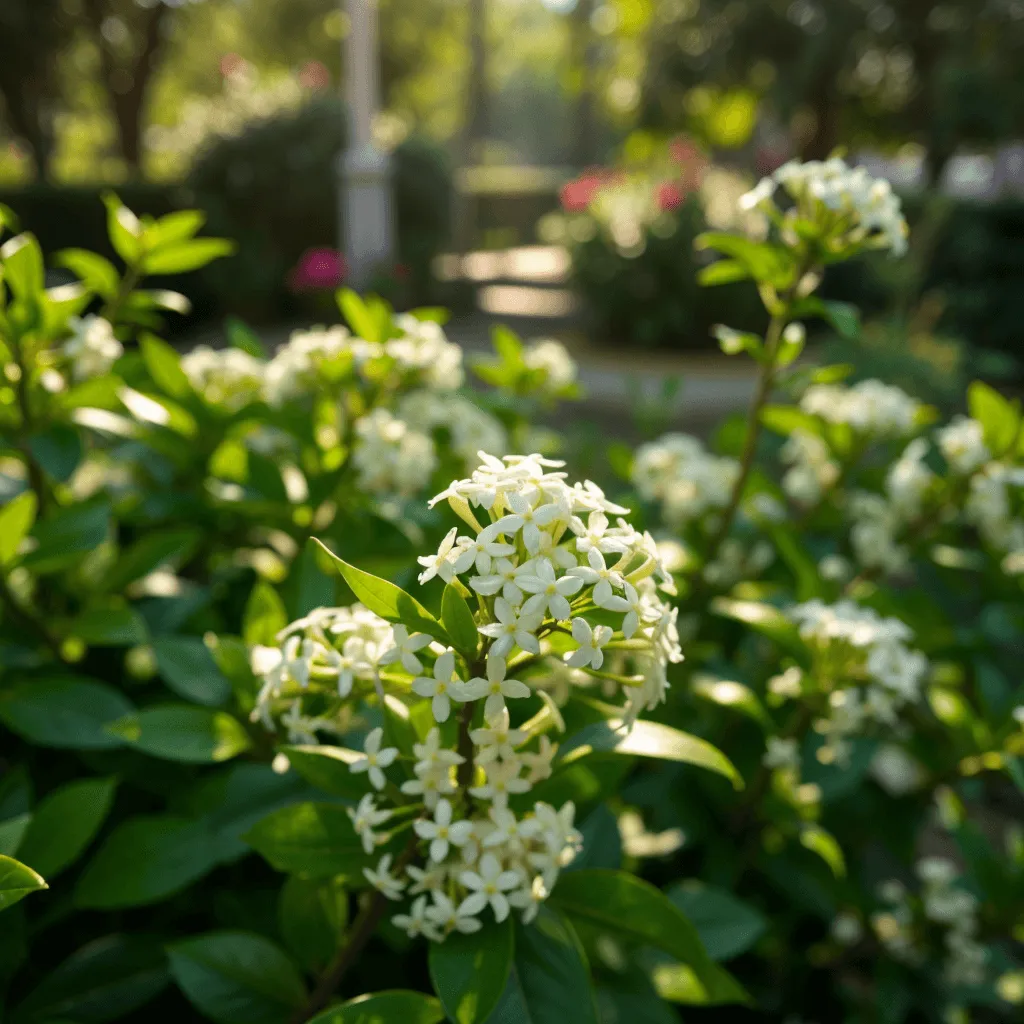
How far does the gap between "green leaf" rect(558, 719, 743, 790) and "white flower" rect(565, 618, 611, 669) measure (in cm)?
17

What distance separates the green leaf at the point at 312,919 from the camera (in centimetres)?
108

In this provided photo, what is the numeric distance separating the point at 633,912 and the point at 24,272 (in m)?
1.12

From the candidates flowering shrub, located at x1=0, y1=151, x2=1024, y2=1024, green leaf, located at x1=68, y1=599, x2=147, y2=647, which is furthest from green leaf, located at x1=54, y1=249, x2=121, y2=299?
green leaf, located at x1=68, y1=599, x2=147, y2=647

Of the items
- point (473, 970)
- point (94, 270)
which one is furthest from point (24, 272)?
point (473, 970)

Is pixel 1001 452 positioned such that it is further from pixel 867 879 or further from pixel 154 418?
pixel 154 418

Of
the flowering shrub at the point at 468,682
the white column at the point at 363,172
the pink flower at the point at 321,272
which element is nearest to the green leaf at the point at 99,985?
the flowering shrub at the point at 468,682

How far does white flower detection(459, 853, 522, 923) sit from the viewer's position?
84 centimetres

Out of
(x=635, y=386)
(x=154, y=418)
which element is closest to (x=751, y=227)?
(x=635, y=386)

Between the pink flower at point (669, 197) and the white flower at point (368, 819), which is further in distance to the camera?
the pink flower at point (669, 197)

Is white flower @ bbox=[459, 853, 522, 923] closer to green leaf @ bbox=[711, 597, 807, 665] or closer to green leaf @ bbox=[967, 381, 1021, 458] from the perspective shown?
green leaf @ bbox=[711, 597, 807, 665]

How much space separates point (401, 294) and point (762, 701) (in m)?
9.45

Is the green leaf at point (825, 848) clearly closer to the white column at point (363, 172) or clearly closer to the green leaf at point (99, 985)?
the green leaf at point (99, 985)

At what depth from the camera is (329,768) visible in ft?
3.09

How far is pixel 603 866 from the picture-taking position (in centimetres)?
122
